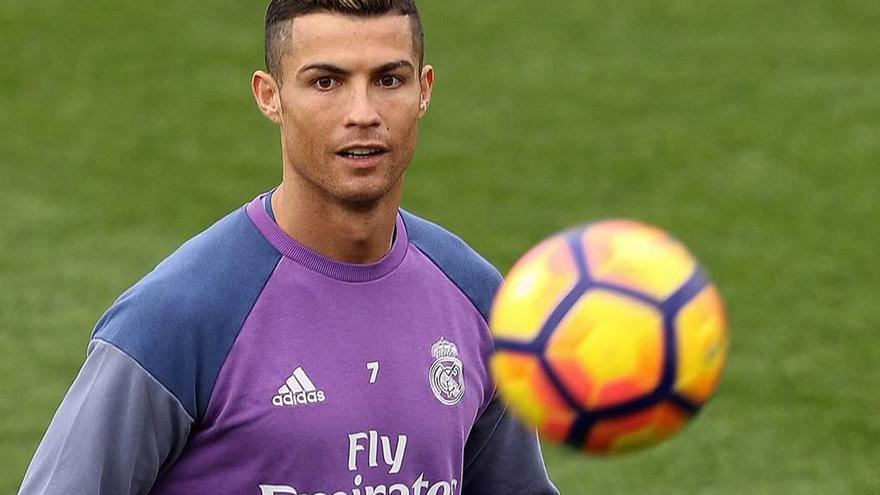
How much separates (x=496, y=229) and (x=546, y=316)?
866 cm

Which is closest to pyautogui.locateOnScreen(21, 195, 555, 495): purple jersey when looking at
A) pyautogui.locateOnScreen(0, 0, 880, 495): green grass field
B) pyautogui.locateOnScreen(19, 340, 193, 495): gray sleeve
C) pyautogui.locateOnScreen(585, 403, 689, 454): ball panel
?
pyautogui.locateOnScreen(19, 340, 193, 495): gray sleeve

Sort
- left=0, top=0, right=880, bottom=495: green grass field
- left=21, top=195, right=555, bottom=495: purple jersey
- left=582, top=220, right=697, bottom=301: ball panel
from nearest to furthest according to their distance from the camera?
left=582, top=220, right=697, bottom=301: ball panel → left=21, top=195, right=555, bottom=495: purple jersey → left=0, top=0, right=880, bottom=495: green grass field

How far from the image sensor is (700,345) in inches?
202

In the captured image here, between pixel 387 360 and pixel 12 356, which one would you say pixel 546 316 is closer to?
pixel 387 360

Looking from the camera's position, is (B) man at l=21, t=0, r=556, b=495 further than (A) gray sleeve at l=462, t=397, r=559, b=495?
No

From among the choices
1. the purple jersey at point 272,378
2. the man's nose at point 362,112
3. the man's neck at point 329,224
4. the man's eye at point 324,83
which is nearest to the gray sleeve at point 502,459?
the purple jersey at point 272,378

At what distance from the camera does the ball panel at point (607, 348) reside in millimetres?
5016

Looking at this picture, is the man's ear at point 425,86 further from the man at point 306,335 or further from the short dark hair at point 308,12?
the short dark hair at point 308,12

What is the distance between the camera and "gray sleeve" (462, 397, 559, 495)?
616cm

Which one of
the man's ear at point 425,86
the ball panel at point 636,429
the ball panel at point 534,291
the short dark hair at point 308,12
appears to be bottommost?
the ball panel at point 636,429

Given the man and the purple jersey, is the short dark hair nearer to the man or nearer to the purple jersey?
the man

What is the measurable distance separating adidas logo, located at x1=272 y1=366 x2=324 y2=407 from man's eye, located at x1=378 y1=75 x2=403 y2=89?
884 mm

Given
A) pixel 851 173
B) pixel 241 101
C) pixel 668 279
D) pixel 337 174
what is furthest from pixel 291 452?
pixel 241 101

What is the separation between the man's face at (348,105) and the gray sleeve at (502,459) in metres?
0.99
